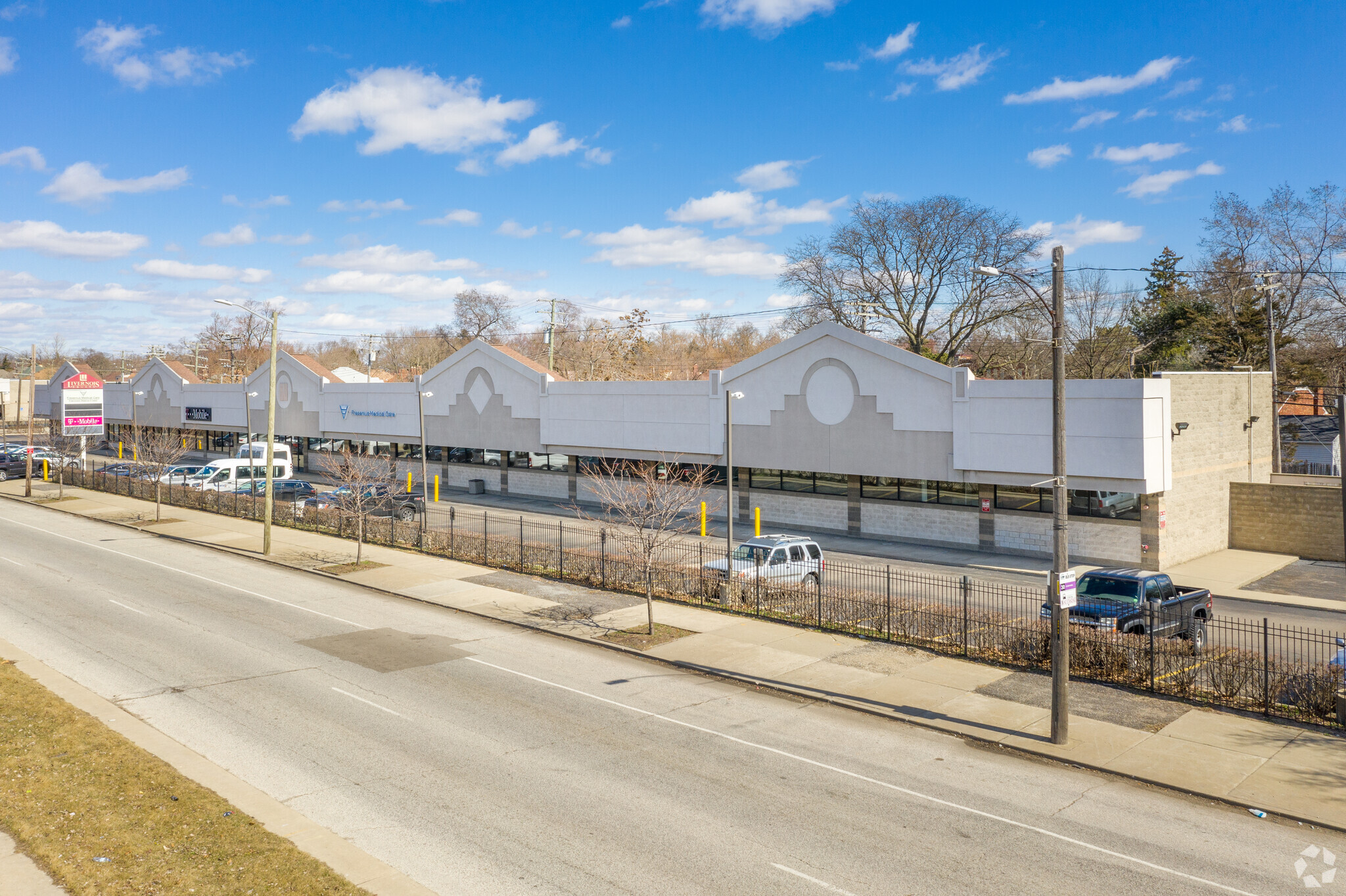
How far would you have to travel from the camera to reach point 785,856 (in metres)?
9.87

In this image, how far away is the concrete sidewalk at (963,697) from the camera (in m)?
12.4

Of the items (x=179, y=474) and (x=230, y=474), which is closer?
(x=230, y=474)

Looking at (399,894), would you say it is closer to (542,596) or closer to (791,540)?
(542,596)

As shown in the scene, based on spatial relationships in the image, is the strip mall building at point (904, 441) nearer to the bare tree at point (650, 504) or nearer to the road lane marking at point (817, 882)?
the bare tree at point (650, 504)

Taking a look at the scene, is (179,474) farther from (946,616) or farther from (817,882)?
(817,882)

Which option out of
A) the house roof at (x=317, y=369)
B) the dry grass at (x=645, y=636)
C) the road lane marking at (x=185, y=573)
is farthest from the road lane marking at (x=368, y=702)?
the house roof at (x=317, y=369)

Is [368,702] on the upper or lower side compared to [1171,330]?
lower

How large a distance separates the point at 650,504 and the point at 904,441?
12.7 m

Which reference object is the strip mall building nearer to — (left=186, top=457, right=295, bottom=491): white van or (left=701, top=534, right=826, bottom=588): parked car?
(left=701, top=534, right=826, bottom=588): parked car

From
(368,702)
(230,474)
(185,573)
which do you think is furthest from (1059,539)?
(230,474)

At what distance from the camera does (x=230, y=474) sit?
4912 cm

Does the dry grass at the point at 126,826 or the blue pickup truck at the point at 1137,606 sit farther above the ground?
the blue pickup truck at the point at 1137,606

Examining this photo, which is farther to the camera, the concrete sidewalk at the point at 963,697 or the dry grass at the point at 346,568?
the dry grass at the point at 346,568

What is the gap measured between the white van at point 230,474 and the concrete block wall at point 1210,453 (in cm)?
4287
